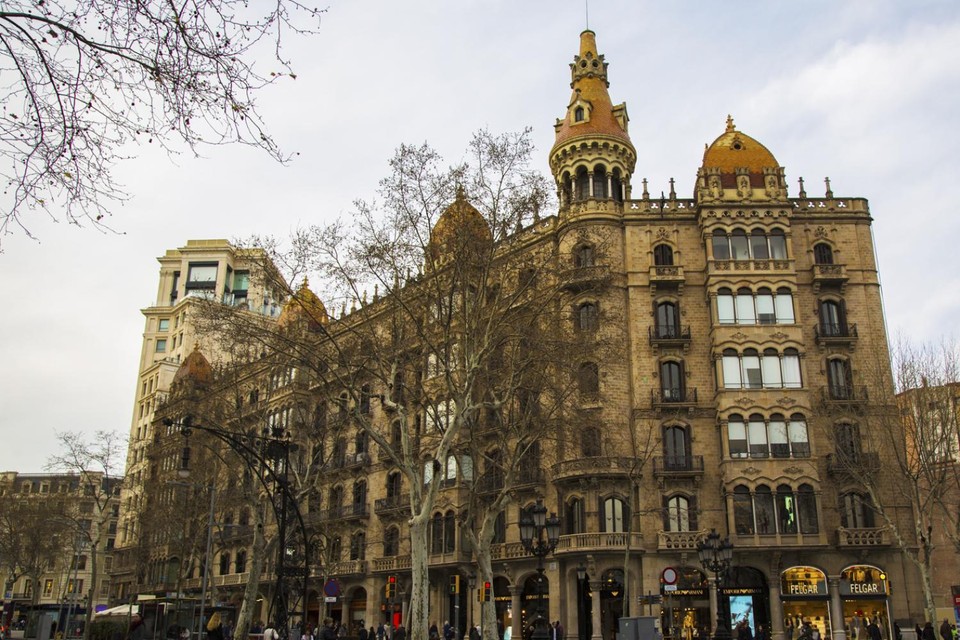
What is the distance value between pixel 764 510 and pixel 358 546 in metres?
23.1

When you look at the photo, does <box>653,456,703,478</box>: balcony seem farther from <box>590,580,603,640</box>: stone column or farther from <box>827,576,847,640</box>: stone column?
<box>827,576,847,640</box>: stone column

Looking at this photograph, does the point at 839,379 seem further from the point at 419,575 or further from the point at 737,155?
the point at 419,575

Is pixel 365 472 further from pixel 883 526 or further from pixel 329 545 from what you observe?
pixel 883 526

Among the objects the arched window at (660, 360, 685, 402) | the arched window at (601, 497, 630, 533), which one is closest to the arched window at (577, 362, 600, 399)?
the arched window at (660, 360, 685, 402)

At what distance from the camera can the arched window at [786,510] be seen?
35.9 m

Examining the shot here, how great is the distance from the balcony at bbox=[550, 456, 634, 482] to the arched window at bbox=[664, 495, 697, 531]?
259cm

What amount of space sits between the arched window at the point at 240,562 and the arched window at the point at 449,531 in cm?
2046

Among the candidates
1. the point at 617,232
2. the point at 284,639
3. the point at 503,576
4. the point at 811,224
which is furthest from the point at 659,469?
the point at 284,639

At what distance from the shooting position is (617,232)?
4197cm

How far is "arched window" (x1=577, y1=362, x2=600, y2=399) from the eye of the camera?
31.9 m

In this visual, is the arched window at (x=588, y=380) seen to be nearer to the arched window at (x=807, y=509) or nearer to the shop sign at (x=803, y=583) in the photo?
the arched window at (x=807, y=509)

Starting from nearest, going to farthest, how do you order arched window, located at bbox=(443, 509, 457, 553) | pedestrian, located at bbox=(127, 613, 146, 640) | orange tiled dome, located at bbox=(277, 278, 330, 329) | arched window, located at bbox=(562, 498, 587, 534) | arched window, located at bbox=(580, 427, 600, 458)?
pedestrian, located at bbox=(127, 613, 146, 640) < orange tiled dome, located at bbox=(277, 278, 330, 329) < arched window, located at bbox=(562, 498, 587, 534) < arched window, located at bbox=(580, 427, 600, 458) < arched window, located at bbox=(443, 509, 457, 553)

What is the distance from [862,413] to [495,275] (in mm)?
19488

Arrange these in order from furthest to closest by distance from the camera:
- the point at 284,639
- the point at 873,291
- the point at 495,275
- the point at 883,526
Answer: the point at 873,291 → the point at 883,526 → the point at 495,275 → the point at 284,639
